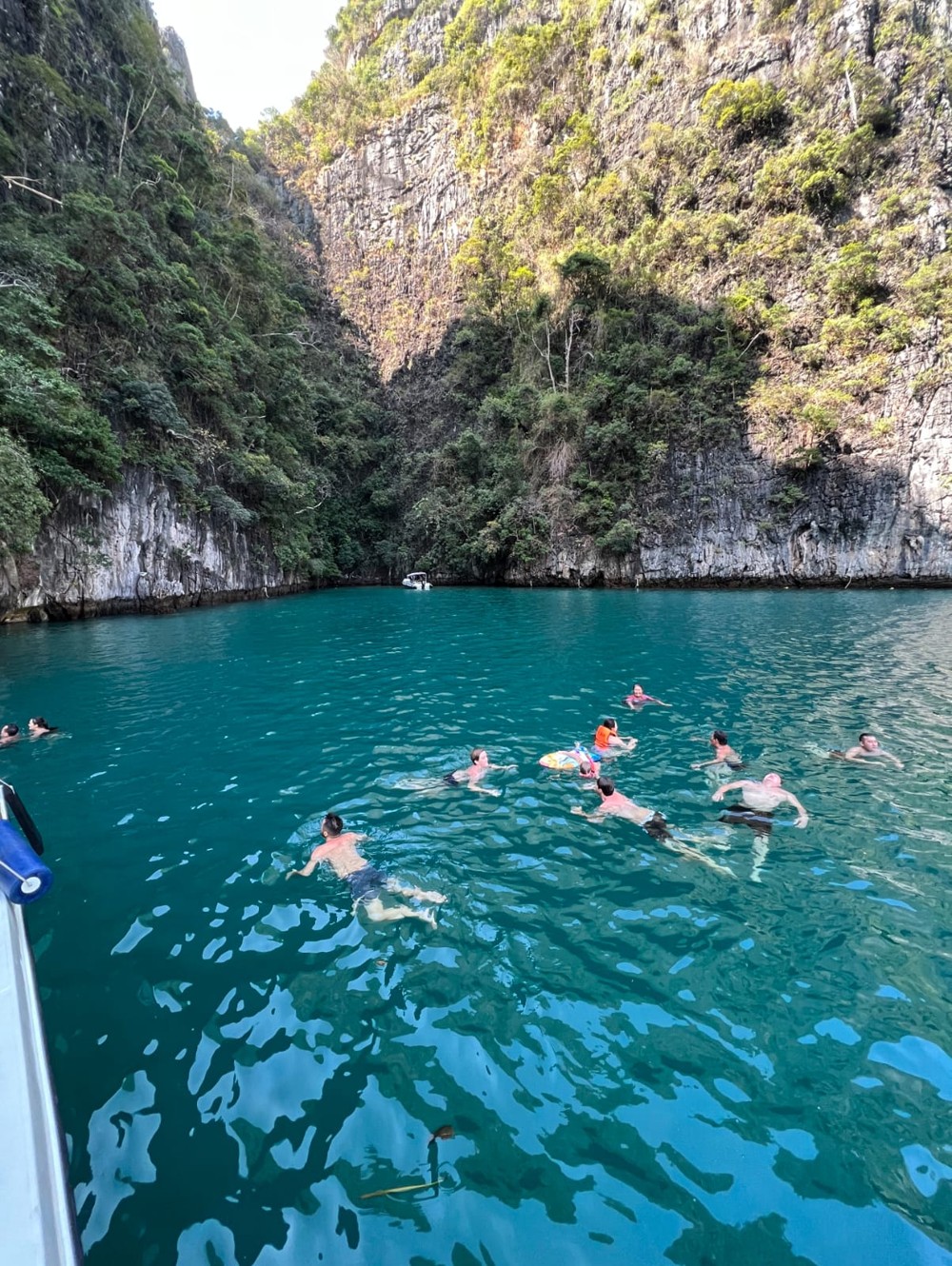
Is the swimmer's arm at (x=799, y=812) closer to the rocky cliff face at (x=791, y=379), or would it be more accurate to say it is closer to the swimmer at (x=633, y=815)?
the swimmer at (x=633, y=815)

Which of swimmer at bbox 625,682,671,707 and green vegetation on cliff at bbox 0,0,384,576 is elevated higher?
green vegetation on cliff at bbox 0,0,384,576

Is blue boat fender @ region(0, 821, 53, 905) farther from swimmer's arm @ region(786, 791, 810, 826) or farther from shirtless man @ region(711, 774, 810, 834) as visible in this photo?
swimmer's arm @ region(786, 791, 810, 826)

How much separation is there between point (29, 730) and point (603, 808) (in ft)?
32.9

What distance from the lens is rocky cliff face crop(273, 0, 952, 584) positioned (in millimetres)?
31016

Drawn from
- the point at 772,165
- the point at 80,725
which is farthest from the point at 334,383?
the point at 80,725

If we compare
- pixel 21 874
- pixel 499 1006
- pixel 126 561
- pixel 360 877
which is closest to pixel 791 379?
pixel 126 561

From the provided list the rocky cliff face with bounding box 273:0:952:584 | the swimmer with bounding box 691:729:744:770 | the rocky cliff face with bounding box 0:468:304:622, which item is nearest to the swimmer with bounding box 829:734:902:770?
the swimmer with bounding box 691:729:744:770

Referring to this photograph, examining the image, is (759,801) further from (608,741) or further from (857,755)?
(857,755)

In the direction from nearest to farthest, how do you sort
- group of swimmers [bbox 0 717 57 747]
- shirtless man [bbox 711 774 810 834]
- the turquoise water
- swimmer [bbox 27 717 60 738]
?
the turquoise water
shirtless man [bbox 711 774 810 834]
group of swimmers [bbox 0 717 57 747]
swimmer [bbox 27 717 60 738]

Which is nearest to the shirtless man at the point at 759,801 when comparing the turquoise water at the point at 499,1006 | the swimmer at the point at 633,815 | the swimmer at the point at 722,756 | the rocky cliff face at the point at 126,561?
the turquoise water at the point at 499,1006

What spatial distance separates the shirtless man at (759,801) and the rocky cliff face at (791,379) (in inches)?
1238

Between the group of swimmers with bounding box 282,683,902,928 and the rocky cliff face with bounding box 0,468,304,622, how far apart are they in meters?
22.5

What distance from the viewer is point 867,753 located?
7973mm

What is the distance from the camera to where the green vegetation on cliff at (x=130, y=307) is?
21.1 meters
